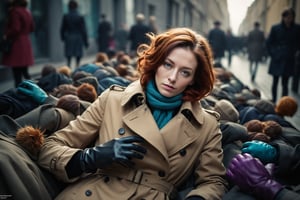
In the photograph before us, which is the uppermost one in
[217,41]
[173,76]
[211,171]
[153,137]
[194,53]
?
[194,53]

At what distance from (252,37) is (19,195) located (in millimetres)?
12878

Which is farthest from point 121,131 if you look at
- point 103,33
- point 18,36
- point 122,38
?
point 122,38

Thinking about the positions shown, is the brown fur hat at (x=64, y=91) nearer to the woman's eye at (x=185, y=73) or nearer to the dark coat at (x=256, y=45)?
the woman's eye at (x=185, y=73)

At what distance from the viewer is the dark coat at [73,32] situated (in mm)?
9922

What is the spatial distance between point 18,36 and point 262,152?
6139 millimetres

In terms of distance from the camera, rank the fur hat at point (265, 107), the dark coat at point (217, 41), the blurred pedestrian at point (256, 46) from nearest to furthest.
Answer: the fur hat at point (265, 107) < the blurred pedestrian at point (256, 46) < the dark coat at point (217, 41)

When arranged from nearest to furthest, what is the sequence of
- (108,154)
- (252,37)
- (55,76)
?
(108,154)
(55,76)
(252,37)

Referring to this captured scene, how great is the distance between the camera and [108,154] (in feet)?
6.58

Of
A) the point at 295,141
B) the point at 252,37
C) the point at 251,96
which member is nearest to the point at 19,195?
the point at 295,141

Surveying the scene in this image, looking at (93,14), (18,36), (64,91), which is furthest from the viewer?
(93,14)

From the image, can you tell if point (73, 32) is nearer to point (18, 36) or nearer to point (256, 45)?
point (18, 36)

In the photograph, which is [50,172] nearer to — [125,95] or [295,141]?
[125,95]

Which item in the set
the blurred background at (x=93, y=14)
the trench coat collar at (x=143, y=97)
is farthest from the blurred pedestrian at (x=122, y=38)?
the trench coat collar at (x=143, y=97)

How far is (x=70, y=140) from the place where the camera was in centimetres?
224
